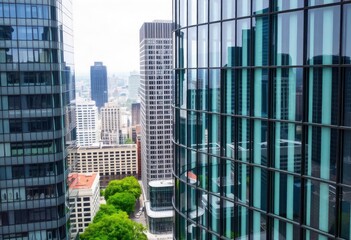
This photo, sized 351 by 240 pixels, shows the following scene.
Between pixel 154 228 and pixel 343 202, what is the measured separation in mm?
72249

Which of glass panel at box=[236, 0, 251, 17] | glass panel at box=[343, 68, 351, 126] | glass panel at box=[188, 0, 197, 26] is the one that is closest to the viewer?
glass panel at box=[343, 68, 351, 126]

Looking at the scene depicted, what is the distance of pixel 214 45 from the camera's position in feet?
58.3

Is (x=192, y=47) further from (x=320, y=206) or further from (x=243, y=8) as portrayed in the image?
(x=320, y=206)

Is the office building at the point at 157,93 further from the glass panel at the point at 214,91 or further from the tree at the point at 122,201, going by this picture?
the glass panel at the point at 214,91

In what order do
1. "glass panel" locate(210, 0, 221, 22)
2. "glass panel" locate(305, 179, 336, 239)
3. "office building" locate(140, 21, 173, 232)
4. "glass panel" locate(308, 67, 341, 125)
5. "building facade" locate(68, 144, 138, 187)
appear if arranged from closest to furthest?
"glass panel" locate(308, 67, 341, 125) → "glass panel" locate(305, 179, 336, 239) → "glass panel" locate(210, 0, 221, 22) → "office building" locate(140, 21, 173, 232) → "building facade" locate(68, 144, 138, 187)

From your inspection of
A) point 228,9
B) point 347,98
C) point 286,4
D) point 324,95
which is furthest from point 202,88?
point 347,98

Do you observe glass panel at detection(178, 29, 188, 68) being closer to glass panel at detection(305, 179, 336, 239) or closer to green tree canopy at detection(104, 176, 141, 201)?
glass panel at detection(305, 179, 336, 239)

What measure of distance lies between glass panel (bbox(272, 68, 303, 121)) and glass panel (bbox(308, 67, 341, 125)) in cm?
43

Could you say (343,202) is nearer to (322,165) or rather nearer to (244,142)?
(322,165)

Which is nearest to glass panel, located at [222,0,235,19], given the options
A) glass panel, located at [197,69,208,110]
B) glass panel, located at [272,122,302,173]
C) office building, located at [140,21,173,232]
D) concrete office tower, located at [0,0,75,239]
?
glass panel, located at [197,69,208,110]

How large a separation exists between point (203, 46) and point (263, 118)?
4.84 metres

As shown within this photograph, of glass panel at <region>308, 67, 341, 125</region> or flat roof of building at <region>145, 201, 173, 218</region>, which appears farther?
flat roof of building at <region>145, 201, 173, 218</region>

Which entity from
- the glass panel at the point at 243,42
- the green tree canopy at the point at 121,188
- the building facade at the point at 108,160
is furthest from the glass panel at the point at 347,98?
the building facade at the point at 108,160

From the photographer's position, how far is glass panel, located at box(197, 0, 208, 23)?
715 inches
